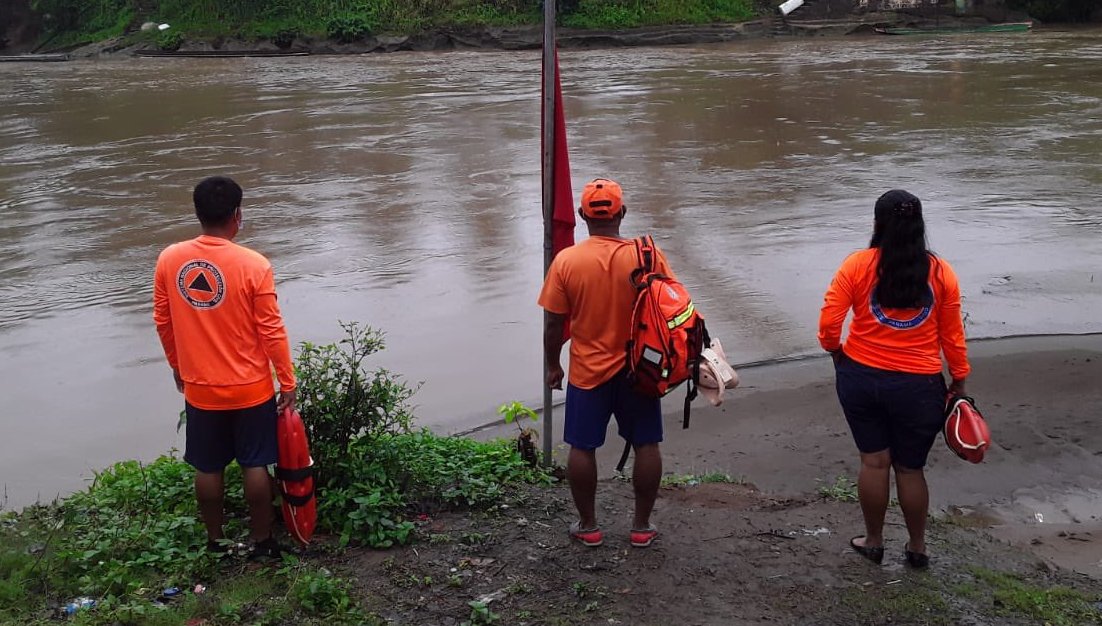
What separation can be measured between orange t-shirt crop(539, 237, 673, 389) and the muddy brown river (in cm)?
273

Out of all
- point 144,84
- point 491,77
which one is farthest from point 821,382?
point 144,84

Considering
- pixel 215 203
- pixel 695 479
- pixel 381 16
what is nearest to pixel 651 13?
pixel 381 16

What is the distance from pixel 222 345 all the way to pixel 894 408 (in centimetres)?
A: 272

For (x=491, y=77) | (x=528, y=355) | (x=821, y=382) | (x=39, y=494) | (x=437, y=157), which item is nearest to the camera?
(x=39, y=494)

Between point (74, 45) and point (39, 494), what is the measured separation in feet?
137

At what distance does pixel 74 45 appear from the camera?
4231 cm

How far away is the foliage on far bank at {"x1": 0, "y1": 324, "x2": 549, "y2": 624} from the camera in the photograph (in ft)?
13.1

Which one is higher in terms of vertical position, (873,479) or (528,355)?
(873,479)

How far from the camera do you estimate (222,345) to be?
4.18 meters

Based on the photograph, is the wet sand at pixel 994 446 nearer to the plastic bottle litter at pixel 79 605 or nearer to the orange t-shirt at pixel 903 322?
the orange t-shirt at pixel 903 322

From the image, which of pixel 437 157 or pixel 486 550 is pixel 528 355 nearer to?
pixel 486 550

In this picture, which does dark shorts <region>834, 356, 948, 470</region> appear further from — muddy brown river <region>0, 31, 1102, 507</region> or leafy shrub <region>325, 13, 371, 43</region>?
leafy shrub <region>325, 13, 371, 43</region>

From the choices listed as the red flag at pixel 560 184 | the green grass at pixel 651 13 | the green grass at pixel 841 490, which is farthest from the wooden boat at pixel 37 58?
the green grass at pixel 841 490

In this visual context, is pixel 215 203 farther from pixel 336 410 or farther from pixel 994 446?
Answer: pixel 994 446
